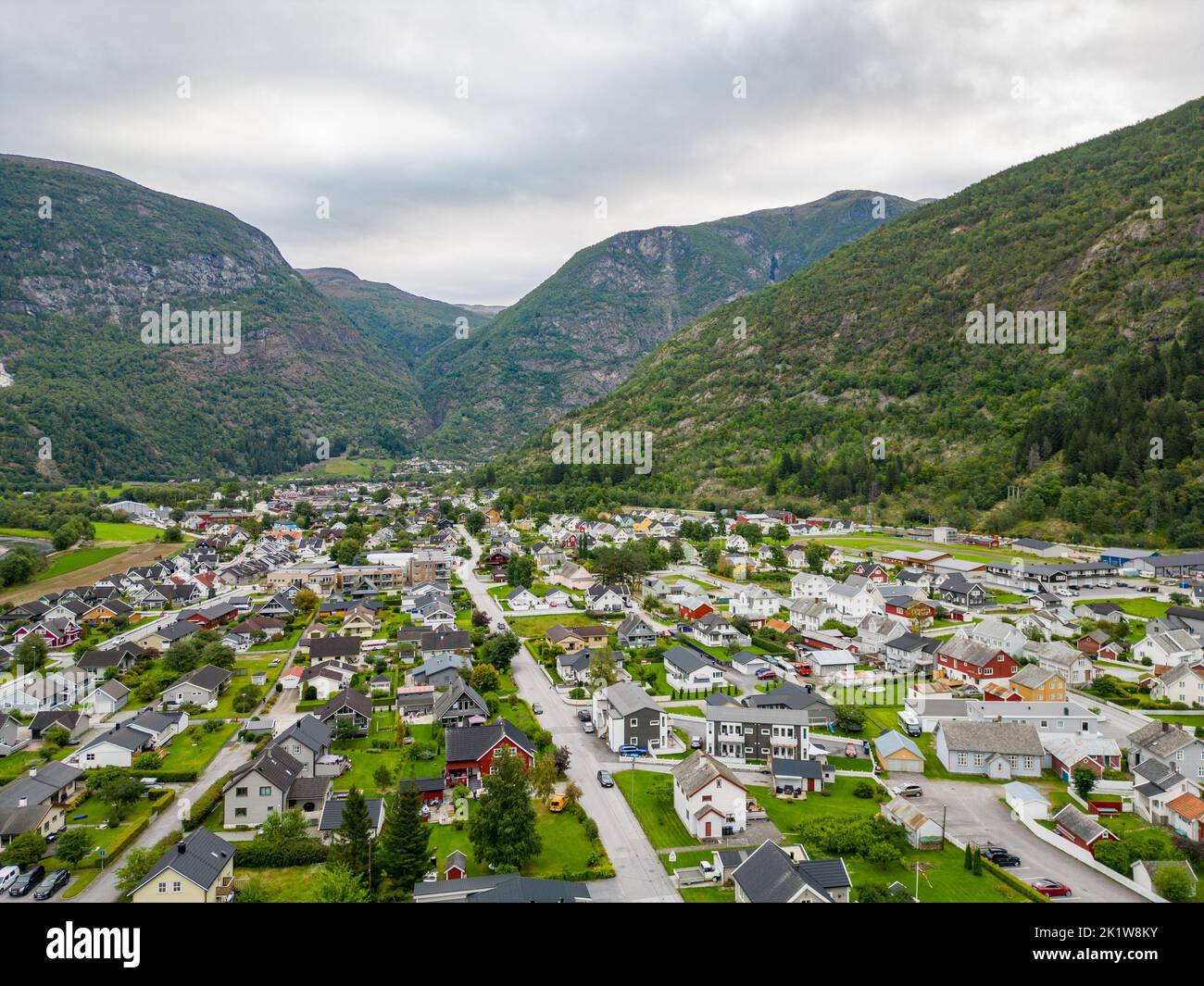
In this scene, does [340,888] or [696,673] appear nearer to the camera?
[340,888]

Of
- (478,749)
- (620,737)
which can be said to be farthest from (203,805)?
(620,737)

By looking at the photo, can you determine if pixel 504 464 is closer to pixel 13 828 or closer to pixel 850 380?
pixel 850 380

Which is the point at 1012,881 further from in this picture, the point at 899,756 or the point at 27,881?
the point at 27,881

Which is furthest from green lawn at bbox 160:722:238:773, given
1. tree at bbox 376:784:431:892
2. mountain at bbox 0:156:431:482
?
mountain at bbox 0:156:431:482

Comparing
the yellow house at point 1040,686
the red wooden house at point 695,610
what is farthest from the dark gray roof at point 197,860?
the red wooden house at point 695,610
